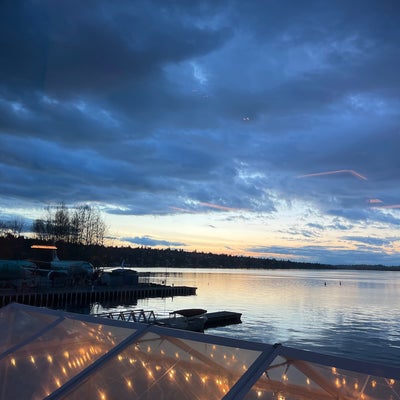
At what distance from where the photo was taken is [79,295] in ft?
217

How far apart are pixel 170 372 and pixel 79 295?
64249 millimetres

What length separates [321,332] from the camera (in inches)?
1950

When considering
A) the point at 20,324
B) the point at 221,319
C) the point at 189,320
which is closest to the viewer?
the point at 20,324

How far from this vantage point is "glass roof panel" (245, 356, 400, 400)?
4.55m

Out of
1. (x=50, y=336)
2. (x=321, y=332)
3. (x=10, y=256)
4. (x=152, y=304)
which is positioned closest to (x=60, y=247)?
(x=10, y=256)

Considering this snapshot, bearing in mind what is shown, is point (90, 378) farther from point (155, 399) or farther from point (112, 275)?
point (112, 275)

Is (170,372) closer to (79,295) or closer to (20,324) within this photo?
(20,324)

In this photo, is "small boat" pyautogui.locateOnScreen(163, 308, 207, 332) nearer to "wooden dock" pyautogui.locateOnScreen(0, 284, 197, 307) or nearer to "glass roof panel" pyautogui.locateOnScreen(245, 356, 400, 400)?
"wooden dock" pyautogui.locateOnScreen(0, 284, 197, 307)

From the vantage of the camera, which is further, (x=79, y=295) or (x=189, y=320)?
(x=79, y=295)

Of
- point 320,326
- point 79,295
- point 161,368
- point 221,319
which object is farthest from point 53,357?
point 79,295

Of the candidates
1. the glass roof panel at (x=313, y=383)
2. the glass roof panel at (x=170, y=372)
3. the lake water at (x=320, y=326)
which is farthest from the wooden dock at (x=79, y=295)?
the glass roof panel at (x=313, y=383)

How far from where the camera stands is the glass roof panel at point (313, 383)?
4.55m

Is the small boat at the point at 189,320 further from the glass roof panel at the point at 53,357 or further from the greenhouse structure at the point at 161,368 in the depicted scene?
the greenhouse structure at the point at 161,368

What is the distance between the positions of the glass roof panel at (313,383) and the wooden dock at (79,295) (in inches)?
2031
